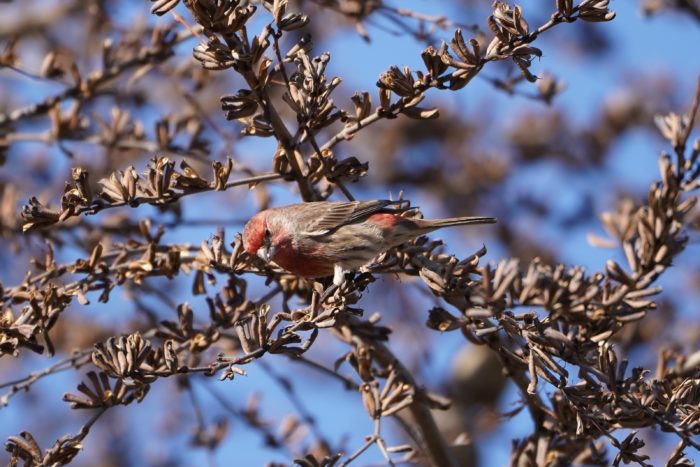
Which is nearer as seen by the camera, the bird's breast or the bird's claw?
the bird's claw

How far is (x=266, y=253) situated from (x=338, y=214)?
580 mm

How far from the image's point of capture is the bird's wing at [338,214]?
4520 millimetres

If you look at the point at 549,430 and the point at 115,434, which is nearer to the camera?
the point at 549,430

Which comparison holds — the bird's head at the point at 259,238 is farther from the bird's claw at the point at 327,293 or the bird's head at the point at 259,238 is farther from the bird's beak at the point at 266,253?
the bird's claw at the point at 327,293

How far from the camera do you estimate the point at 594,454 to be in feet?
13.1

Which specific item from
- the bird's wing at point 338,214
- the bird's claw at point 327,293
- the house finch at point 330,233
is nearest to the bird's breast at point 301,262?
the house finch at point 330,233

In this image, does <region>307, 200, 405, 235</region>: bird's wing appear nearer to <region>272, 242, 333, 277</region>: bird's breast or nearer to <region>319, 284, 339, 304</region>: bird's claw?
<region>272, 242, 333, 277</region>: bird's breast

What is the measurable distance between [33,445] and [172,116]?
2.17m

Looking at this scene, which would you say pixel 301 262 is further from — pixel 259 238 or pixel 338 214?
pixel 338 214

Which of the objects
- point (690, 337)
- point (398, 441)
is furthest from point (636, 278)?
point (398, 441)

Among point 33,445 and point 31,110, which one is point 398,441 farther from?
point 33,445

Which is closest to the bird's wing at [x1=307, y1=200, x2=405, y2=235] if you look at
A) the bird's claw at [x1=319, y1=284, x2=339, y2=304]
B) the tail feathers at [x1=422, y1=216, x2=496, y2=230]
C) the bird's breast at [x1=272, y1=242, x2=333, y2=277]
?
the bird's breast at [x1=272, y1=242, x2=333, y2=277]

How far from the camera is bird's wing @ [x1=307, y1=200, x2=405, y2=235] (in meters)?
4.52

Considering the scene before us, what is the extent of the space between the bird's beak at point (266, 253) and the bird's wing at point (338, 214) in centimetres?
36
